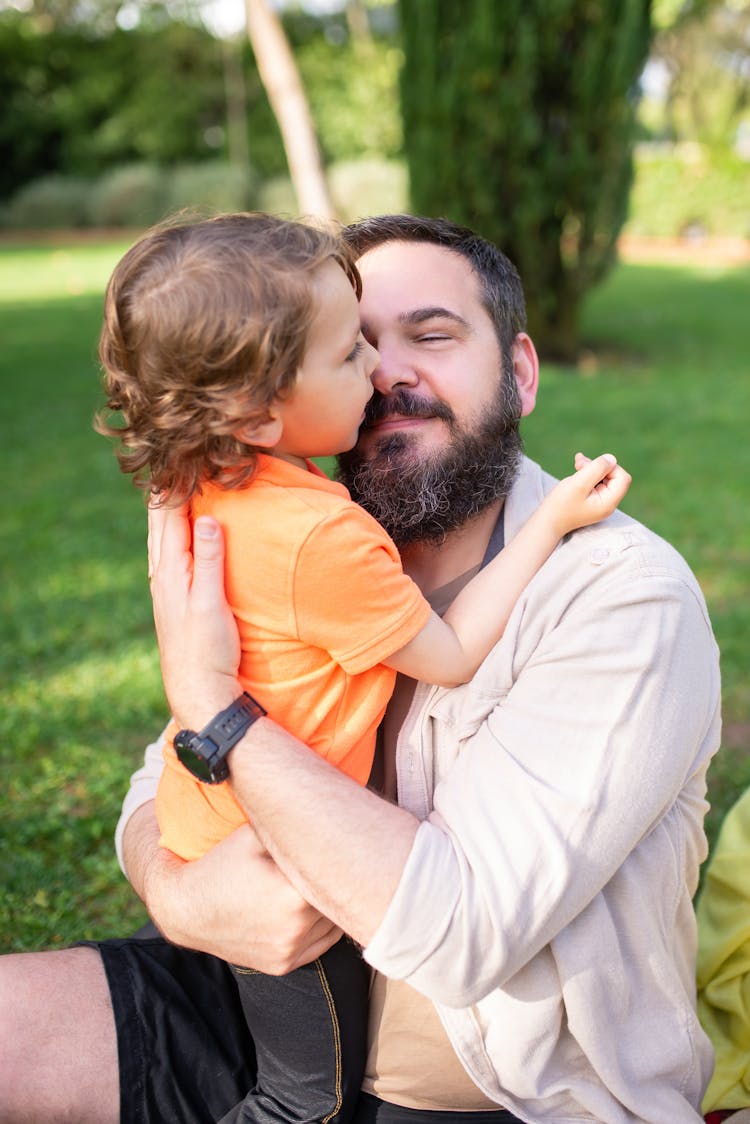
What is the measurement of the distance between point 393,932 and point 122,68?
33767 millimetres

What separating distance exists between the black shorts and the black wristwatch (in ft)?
2.18

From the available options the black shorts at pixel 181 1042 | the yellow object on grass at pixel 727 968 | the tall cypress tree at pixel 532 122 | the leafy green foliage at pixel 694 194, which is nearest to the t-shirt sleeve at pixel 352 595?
the black shorts at pixel 181 1042

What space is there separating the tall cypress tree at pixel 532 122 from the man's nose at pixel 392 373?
765cm

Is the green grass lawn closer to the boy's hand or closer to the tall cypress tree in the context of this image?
the tall cypress tree

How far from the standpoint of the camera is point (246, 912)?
1.87 m

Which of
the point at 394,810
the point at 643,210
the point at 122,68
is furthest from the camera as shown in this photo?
the point at 122,68

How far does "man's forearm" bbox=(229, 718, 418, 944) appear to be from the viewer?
170 cm

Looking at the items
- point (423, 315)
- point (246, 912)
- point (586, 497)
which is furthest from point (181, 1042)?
point (423, 315)

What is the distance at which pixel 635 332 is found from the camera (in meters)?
13.2

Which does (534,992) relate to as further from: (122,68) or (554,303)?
(122,68)

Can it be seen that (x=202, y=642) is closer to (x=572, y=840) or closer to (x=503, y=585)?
(x=503, y=585)

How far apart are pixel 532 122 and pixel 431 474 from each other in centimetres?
853

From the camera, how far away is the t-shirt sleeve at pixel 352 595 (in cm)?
181

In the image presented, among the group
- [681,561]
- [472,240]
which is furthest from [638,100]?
[681,561]
